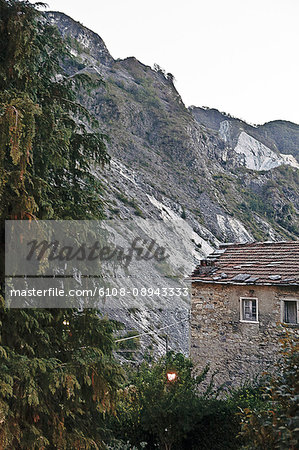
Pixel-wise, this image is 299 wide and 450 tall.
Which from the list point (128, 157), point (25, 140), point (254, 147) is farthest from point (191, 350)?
point (254, 147)

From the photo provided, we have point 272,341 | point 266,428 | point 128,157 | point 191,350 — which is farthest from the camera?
point 128,157

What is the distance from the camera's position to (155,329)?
20.3m

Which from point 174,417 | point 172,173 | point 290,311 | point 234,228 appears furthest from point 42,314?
point 172,173

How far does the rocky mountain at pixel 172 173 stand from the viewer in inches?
1534

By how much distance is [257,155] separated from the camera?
3716 inches

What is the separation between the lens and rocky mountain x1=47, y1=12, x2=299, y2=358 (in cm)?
3897

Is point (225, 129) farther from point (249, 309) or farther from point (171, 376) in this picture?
point (171, 376)

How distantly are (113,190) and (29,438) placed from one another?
1328 inches

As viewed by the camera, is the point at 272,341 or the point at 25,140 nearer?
the point at 25,140

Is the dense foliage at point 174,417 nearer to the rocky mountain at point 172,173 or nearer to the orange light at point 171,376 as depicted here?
the orange light at point 171,376

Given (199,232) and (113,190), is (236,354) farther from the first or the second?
(199,232)

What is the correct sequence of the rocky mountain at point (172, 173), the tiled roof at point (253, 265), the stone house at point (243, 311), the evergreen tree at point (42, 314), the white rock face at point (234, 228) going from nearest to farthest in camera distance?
the evergreen tree at point (42, 314) → the stone house at point (243, 311) → the tiled roof at point (253, 265) → the rocky mountain at point (172, 173) → the white rock face at point (234, 228)

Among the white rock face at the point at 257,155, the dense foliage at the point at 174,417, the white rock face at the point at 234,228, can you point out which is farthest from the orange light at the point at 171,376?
the white rock face at the point at 257,155

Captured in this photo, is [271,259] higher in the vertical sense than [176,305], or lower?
higher
